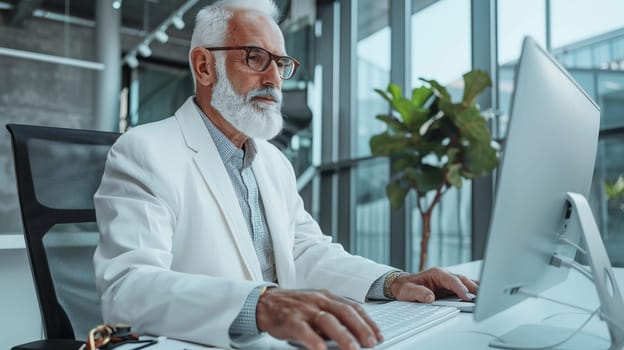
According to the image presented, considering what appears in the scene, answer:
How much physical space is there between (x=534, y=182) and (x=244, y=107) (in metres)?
0.90

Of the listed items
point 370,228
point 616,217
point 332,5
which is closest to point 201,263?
point 616,217

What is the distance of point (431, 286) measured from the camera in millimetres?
1094

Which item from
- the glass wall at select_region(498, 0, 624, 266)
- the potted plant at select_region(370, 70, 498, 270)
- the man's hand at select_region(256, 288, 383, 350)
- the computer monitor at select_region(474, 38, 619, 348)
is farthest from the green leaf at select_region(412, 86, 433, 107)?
the man's hand at select_region(256, 288, 383, 350)

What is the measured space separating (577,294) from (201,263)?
0.87m

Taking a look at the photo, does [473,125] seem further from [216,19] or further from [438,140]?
[216,19]

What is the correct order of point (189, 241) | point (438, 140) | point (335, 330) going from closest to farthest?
point (335, 330) → point (189, 241) → point (438, 140)

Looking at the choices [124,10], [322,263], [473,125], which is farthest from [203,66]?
[124,10]

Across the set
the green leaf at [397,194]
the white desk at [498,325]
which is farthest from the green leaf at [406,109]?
the white desk at [498,325]

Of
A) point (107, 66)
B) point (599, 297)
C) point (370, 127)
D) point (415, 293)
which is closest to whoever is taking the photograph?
point (599, 297)

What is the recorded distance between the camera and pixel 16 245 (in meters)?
1.71

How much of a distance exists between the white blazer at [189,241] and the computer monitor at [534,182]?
35 cm

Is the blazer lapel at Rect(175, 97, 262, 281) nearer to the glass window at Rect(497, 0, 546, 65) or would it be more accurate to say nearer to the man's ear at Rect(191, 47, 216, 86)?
the man's ear at Rect(191, 47, 216, 86)

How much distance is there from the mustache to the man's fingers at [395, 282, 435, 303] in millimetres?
680

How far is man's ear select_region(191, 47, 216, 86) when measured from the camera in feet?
4.85
